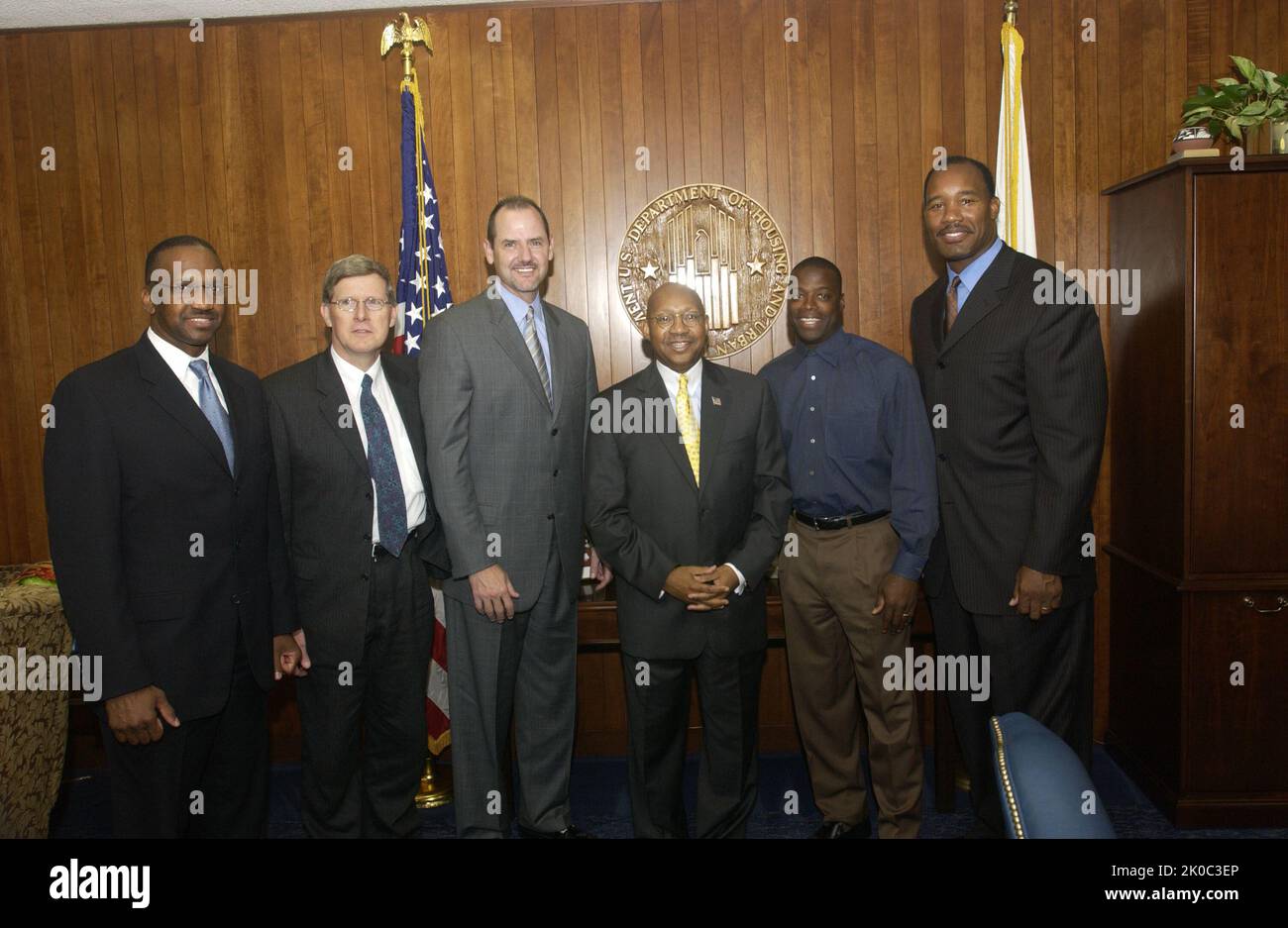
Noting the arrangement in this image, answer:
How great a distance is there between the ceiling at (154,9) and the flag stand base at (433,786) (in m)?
3.06

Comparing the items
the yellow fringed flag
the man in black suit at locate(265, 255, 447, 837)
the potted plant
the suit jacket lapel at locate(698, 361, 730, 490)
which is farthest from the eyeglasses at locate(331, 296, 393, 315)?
the potted plant

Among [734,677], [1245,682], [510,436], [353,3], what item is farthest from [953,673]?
[353,3]

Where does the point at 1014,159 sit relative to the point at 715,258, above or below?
above

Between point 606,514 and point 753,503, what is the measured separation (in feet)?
1.54

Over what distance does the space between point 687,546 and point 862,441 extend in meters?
0.64

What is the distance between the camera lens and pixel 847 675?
3.19 meters

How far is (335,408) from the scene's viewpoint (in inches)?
113

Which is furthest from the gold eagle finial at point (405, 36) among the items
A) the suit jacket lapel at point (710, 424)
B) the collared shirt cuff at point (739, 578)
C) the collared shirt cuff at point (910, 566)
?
the collared shirt cuff at point (910, 566)

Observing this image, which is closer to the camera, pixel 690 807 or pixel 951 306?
pixel 951 306

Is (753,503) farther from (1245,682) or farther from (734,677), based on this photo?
(1245,682)

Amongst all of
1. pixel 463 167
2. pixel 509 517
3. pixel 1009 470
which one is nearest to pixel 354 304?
pixel 509 517

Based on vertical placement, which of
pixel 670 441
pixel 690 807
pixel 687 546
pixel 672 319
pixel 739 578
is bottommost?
pixel 690 807

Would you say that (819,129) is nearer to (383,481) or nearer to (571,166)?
(571,166)

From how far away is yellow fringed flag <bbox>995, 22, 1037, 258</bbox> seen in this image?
3.86 metres
